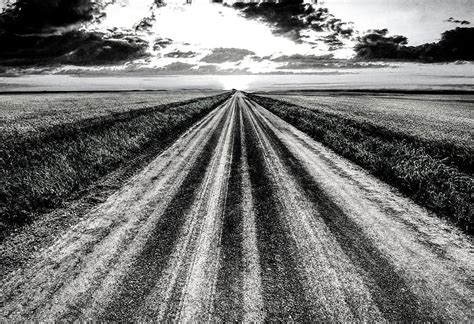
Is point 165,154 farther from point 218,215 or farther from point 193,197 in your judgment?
point 218,215

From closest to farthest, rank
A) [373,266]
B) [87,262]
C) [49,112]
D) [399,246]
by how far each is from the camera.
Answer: [373,266]
[87,262]
[399,246]
[49,112]

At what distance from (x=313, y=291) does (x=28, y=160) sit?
10.1 m


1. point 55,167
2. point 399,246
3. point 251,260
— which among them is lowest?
point 399,246

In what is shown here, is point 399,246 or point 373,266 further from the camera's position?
point 399,246

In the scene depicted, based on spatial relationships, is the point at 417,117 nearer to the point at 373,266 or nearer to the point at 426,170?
the point at 426,170

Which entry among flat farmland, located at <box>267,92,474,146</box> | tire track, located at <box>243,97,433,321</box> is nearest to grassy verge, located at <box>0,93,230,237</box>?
tire track, located at <box>243,97,433,321</box>

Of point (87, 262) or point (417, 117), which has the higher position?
point (417, 117)

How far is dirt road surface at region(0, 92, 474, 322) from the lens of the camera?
336 cm

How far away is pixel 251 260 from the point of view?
4.27 m

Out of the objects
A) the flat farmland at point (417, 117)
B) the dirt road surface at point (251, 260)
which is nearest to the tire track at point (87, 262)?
the dirt road surface at point (251, 260)

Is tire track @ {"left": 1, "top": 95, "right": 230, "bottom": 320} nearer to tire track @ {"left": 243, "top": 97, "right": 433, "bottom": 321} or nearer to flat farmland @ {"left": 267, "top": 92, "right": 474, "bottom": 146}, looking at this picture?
tire track @ {"left": 243, "top": 97, "right": 433, "bottom": 321}

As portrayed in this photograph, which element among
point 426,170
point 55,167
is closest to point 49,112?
point 55,167

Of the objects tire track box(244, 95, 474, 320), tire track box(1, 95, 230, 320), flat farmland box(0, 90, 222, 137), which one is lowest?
tire track box(244, 95, 474, 320)

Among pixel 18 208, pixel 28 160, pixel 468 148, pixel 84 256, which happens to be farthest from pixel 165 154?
pixel 468 148
